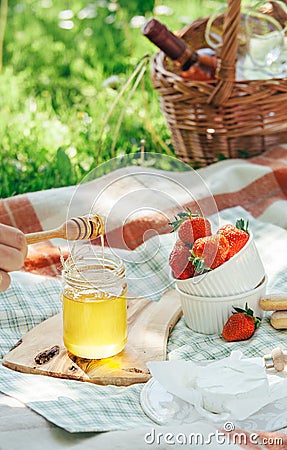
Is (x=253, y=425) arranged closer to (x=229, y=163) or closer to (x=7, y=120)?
(x=229, y=163)

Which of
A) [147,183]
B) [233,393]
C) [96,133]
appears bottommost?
[96,133]

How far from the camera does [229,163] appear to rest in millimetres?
2680

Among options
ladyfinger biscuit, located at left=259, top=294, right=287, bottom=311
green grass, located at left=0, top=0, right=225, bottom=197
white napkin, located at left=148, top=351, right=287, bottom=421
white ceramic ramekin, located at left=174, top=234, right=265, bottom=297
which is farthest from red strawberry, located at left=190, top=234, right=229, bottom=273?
green grass, located at left=0, top=0, right=225, bottom=197

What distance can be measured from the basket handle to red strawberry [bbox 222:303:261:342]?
1.02 metres

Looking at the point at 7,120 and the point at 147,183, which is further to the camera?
the point at 7,120

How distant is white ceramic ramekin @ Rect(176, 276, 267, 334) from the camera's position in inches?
68.9

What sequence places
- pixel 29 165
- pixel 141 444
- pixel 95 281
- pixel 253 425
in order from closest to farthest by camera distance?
1. pixel 141 444
2. pixel 253 425
3. pixel 95 281
4. pixel 29 165

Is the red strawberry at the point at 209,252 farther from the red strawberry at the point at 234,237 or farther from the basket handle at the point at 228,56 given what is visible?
the basket handle at the point at 228,56

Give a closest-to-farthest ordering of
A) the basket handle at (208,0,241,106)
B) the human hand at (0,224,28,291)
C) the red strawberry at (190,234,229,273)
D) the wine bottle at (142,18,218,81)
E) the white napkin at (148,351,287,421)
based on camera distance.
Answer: the white napkin at (148,351,287,421) → the human hand at (0,224,28,291) → the red strawberry at (190,234,229,273) → the basket handle at (208,0,241,106) → the wine bottle at (142,18,218,81)

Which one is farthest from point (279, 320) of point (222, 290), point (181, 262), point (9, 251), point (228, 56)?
point (228, 56)

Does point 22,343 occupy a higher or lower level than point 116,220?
lower

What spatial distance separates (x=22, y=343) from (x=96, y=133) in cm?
166

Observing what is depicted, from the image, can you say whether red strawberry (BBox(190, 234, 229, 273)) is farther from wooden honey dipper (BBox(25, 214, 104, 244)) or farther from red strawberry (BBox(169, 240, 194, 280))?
wooden honey dipper (BBox(25, 214, 104, 244))

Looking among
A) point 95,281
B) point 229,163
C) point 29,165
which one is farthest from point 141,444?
point 29,165
